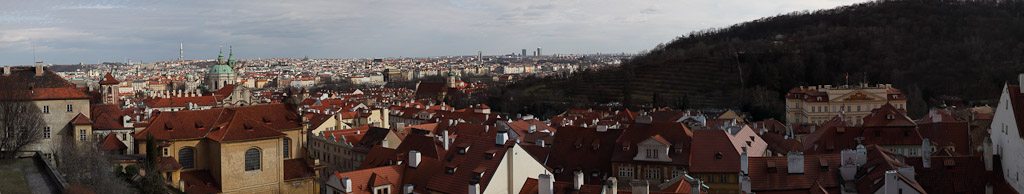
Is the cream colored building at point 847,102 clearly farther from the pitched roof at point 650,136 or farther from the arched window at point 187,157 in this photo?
the arched window at point 187,157

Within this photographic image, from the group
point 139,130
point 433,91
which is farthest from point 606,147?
point 433,91

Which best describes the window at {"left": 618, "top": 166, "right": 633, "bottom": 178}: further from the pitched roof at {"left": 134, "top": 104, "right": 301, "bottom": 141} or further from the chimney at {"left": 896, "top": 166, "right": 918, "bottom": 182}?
the pitched roof at {"left": 134, "top": 104, "right": 301, "bottom": 141}

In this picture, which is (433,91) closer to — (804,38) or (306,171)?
(804,38)

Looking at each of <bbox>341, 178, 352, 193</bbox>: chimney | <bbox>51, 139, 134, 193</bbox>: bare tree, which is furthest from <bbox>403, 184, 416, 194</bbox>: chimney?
<bbox>51, 139, 134, 193</bbox>: bare tree

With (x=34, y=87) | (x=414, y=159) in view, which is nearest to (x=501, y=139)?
(x=414, y=159)

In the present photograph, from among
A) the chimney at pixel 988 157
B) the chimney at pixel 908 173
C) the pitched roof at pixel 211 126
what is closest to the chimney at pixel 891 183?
the chimney at pixel 908 173

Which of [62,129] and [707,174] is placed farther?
[62,129]
